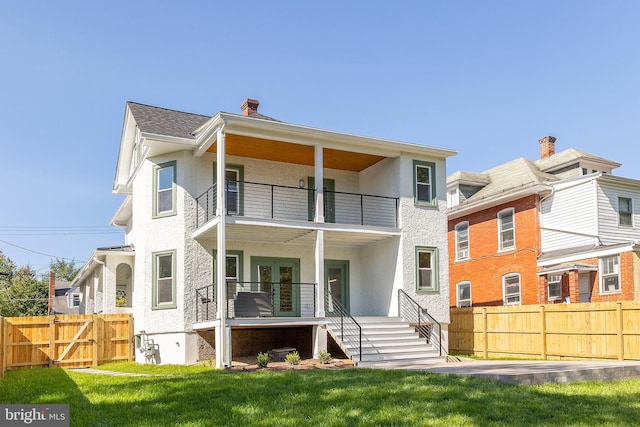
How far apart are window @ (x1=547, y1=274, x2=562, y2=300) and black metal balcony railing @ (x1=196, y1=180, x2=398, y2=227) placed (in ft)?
26.2

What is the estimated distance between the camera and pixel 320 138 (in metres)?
18.0

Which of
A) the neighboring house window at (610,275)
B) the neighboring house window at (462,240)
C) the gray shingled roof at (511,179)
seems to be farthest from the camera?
the neighboring house window at (462,240)

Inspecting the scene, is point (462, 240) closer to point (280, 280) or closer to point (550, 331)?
point (550, 331)

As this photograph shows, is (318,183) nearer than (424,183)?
Yes

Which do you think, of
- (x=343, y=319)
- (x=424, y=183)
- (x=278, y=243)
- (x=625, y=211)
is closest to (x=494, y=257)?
(x=625, y=211)

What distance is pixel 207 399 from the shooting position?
9273 millimetres

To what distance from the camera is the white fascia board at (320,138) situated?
16703 millimetres

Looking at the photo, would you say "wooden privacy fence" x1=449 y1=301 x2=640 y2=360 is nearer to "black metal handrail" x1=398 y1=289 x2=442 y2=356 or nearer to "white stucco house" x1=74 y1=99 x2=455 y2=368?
"white stucco house" x1=74 y1=99 x2=455 y2=368

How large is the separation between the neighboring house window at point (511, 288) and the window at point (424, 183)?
286 inches

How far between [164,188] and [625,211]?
17246mm

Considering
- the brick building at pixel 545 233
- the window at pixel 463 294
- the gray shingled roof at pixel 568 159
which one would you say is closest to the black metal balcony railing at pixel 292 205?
the brick building at pixel 545 233

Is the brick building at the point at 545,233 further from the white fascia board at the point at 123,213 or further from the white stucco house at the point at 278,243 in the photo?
the white fascia board at the point at 123,213

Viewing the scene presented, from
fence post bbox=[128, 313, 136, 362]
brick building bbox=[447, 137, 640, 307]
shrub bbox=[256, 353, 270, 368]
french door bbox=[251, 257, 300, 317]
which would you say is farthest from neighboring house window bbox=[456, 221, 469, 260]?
fence post bbox=[128, 313, 136, 362]

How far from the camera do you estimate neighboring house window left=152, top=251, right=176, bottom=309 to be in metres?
18.2
